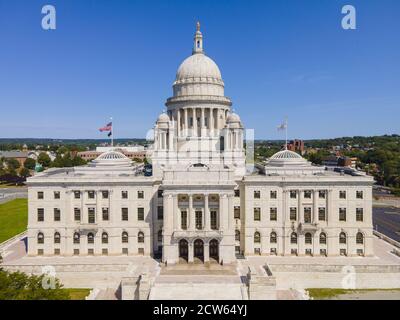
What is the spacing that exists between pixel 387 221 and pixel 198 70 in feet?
183

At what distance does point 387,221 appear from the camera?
7812cm

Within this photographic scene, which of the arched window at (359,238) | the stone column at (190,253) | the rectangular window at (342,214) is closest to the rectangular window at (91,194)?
the stone column at (190,253)

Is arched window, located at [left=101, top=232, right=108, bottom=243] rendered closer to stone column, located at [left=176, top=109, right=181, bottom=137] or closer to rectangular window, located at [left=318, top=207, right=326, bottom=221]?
stone column, located at [left=176, top=109, right=181, bottom=137]

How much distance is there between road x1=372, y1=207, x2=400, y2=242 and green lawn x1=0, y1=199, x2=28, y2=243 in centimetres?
7562

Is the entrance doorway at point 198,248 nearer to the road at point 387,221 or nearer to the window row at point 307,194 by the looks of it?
the window row at point 307,194

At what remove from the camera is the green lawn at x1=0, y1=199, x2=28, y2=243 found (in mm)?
68312

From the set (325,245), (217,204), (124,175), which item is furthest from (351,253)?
(124,175)

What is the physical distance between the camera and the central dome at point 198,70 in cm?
6775

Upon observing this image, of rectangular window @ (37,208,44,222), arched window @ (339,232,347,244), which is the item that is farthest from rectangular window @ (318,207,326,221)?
rectangular window @ (37,208,44,222)

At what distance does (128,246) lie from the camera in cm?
5403

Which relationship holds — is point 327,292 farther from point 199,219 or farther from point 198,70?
point 198,70

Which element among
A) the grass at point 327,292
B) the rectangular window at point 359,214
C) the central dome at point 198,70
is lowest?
the grass at point 327,292

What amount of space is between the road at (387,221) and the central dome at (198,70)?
46977 millimetres
